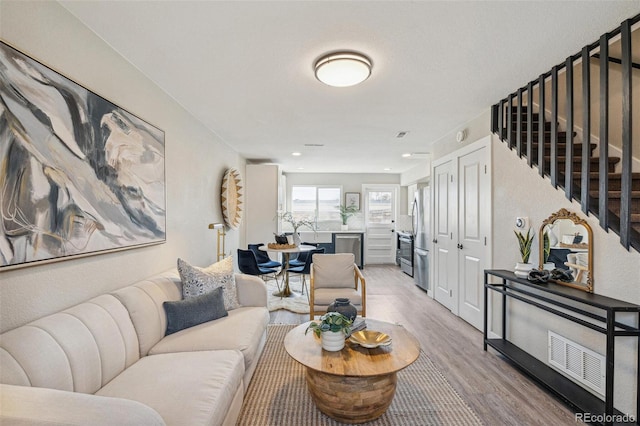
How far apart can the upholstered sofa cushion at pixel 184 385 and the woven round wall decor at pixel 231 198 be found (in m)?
2.93

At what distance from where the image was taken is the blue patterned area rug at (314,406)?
1933 mm

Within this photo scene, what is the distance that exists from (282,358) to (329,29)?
2653 mm

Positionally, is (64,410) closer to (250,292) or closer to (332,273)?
(250,292)

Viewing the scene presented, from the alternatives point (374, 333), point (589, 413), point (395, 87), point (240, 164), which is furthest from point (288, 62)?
point (240, 164)

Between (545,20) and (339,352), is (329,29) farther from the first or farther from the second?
(339,352)

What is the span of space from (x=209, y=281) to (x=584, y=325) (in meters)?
2.71

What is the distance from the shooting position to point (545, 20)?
5.87ft

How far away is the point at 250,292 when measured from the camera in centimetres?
287

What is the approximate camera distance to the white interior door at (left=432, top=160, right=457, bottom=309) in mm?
4168

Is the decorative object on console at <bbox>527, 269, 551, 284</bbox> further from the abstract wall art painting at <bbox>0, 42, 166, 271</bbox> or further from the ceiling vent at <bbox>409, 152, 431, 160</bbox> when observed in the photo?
the ceiling vent at <bbox>409, 152, 431, 160</bbox>

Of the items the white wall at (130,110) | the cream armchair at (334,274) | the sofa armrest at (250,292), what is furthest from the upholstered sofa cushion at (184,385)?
the cream armchair at (334,274)

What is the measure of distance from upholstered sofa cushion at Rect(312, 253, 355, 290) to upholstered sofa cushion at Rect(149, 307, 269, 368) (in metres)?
1.34

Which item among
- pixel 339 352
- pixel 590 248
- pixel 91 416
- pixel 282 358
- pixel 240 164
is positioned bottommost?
pixel 282 358

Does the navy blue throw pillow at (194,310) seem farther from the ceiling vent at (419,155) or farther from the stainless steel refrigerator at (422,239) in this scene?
the ceiling vent at (419,155)
